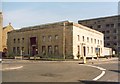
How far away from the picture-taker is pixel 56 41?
6009 centimetres

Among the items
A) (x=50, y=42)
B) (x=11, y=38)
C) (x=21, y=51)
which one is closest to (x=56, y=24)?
(x=50, y=42)

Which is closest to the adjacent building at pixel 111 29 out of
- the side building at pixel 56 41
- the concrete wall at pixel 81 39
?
the side building at pixel 56 41

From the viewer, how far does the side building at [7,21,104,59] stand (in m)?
57.9

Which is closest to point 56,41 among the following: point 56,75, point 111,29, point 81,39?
point 81,39

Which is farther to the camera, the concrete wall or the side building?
the concrete wall

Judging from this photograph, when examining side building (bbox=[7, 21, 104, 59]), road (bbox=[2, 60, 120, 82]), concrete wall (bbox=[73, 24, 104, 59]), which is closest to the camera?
road (bbox=[2, 60, 120, 82])

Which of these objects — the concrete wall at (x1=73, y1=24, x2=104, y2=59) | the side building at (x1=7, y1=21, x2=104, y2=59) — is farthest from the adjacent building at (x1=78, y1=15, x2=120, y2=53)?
the concrete wall at (x1=73, y1=24, x2=104, y2=59)

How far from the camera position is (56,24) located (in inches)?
2425

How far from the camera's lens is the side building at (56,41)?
190 ft

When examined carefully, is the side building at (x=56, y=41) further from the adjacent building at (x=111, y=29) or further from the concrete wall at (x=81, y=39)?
the adjacent building at (x=111, y=29)

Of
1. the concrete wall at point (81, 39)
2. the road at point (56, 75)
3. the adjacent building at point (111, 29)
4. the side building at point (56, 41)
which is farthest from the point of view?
the adjacent building at point (111, 29)

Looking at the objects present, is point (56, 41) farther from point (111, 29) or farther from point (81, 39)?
point (111, 29)

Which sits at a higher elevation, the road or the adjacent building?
the adjacent building

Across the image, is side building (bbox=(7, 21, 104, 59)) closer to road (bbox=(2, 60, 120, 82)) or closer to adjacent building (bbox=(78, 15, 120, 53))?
adjacent building (bbox=(78, 15, 120, 53))
